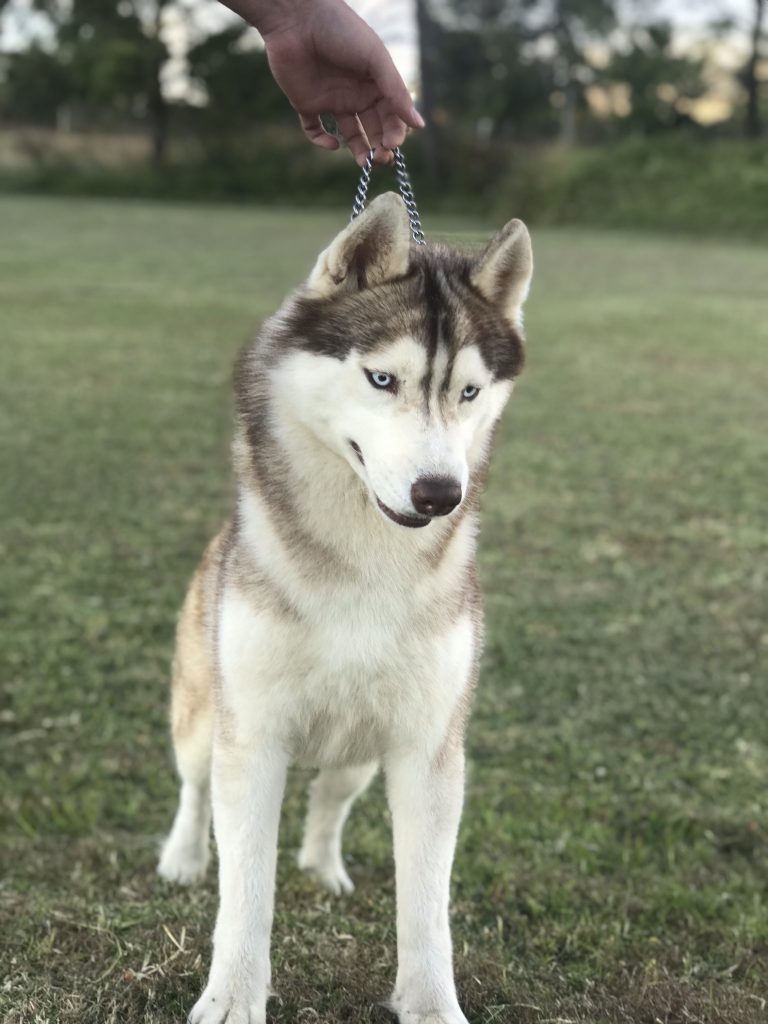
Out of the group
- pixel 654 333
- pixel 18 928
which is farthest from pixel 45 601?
pixel 654 333

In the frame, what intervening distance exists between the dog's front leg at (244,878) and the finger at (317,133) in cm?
161

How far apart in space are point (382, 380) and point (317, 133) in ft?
3.72

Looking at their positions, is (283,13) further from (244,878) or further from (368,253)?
(244,878)

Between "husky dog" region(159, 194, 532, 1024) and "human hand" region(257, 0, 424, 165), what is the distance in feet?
1.87

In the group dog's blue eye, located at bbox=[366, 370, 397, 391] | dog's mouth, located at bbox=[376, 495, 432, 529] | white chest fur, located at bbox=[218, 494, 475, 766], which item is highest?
dog's blue eye, located at bbox=[366, 370, 397, 391]

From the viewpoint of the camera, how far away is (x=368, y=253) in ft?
8.06

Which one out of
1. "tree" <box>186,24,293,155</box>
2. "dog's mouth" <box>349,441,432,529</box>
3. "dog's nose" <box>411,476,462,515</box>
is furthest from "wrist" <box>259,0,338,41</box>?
"tree" <box>186,24,293,155</box>

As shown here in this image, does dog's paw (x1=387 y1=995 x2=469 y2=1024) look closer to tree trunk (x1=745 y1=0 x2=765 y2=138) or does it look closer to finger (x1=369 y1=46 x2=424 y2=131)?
finger (x1=369 y1=46 x2=424 y2=131)

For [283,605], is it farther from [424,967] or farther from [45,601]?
[45,601]

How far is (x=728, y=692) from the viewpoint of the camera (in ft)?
16.0

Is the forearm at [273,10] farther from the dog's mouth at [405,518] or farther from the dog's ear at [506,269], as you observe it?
the dog's mouth at [405,518]

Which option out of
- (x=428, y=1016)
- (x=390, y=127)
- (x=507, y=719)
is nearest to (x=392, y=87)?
(x=390, y=127)

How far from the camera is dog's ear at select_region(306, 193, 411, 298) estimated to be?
2361mm

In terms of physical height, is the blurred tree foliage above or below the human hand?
below
